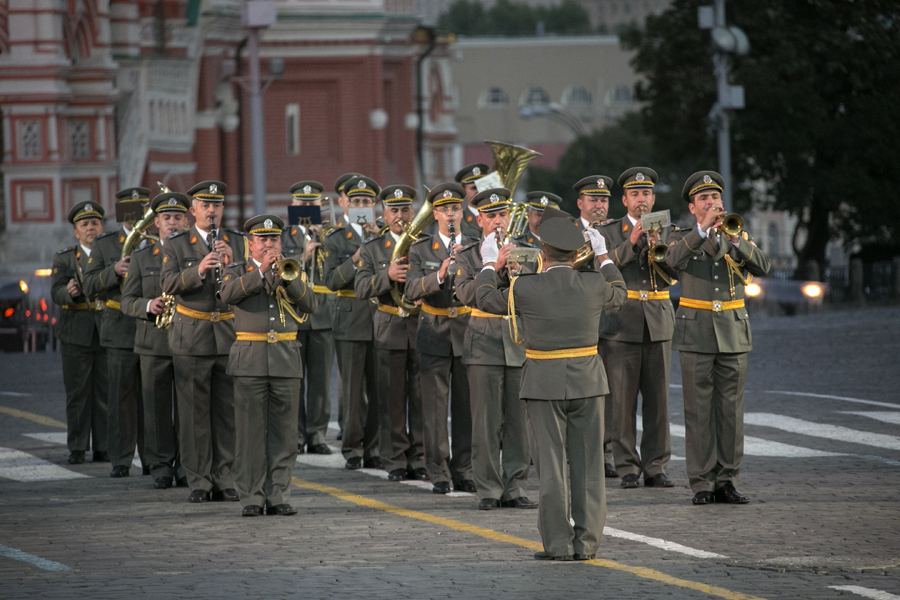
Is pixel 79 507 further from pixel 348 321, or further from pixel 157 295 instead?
pixel 348 321

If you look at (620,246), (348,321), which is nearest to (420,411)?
(348,321)

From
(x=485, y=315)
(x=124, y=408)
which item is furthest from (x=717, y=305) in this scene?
(x=124, y=408)

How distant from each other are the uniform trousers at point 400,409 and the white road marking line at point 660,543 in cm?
286

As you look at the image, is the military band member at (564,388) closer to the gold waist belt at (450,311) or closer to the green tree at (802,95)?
the gold waist belt at (450,311)

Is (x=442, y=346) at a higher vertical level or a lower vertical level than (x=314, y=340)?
higher

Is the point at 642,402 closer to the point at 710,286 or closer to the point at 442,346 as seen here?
the point at 710,286

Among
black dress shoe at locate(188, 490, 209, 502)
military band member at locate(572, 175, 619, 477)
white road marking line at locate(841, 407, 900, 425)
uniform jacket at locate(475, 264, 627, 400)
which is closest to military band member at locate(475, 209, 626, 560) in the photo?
uniform jacket at locate(475, 264, 627, 400)

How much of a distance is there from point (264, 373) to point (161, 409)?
6.09 ft

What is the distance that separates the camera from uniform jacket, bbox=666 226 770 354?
11.6 m

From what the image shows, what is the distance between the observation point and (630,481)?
12.3m

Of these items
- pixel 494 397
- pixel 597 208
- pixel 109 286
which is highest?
pixel 597 208

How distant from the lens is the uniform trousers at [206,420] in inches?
476

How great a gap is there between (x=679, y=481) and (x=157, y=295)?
446 cm

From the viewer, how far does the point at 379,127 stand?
45.8 metres
